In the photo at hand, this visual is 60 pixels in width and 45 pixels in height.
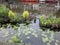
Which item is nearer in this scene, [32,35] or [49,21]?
[32,35]

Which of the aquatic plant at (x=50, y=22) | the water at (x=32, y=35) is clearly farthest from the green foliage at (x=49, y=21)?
the water at (x=32, y=35)

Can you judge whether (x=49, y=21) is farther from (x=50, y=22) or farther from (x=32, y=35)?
(x=32, y=35)

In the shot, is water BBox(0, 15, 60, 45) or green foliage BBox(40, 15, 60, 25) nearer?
water BBox(0, 15, 60, 45)

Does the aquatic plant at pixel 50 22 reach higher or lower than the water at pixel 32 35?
higher

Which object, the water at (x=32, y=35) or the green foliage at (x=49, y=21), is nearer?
the water at (x=32, y=35)

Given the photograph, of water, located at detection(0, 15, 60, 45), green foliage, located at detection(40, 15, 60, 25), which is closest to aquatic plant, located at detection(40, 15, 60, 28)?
green foliage, located at detection(40, 15, 60, 25)

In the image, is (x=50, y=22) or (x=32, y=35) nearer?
(x=32, y=35)

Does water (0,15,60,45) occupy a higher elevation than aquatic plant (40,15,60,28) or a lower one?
lower

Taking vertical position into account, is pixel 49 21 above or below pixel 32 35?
above

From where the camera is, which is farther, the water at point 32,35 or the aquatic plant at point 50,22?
the aquatic plant at point 50,22

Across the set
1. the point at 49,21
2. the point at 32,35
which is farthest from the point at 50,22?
the point at 32,35

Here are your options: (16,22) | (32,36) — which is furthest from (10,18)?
(32,36)

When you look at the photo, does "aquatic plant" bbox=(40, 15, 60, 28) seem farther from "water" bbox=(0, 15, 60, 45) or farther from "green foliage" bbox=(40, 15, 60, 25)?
"water" bbox=(0, 15, 60, 45)

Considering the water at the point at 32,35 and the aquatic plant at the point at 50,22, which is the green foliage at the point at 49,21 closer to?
the aquatic plant at the point at 50,22
